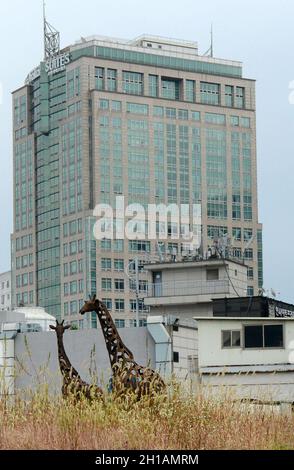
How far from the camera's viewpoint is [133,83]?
620ft

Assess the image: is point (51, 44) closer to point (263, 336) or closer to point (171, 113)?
point (171, 113)

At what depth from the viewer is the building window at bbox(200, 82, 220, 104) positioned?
196750mm

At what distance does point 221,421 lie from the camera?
22047mm

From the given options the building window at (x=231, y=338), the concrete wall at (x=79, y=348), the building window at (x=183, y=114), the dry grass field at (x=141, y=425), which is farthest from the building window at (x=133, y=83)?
the dry grass field at (x=141, y=425)

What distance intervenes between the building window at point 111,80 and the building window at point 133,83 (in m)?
1.53

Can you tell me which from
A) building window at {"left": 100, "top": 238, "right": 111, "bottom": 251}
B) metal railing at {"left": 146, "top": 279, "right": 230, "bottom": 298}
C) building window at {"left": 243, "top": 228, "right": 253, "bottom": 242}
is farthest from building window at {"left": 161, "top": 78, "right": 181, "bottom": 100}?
metal railing at {"left": 146, "top": 279, "right": 230, "bottom": 298}

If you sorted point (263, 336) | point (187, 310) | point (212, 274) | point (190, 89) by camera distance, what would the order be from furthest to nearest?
point (190, 89) → point (187, 310) → point (212, 274) → point (263, 336)

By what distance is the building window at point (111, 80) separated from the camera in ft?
613

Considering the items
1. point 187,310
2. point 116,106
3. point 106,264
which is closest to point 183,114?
point 116,106

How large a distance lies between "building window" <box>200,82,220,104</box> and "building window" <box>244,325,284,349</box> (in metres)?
147

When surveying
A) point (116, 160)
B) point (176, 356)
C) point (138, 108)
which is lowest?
point (176, 356)

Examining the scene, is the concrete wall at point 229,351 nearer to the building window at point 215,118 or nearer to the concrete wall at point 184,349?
the concrete wall at point 184,349

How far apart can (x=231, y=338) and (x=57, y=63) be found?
14387 centimetres
